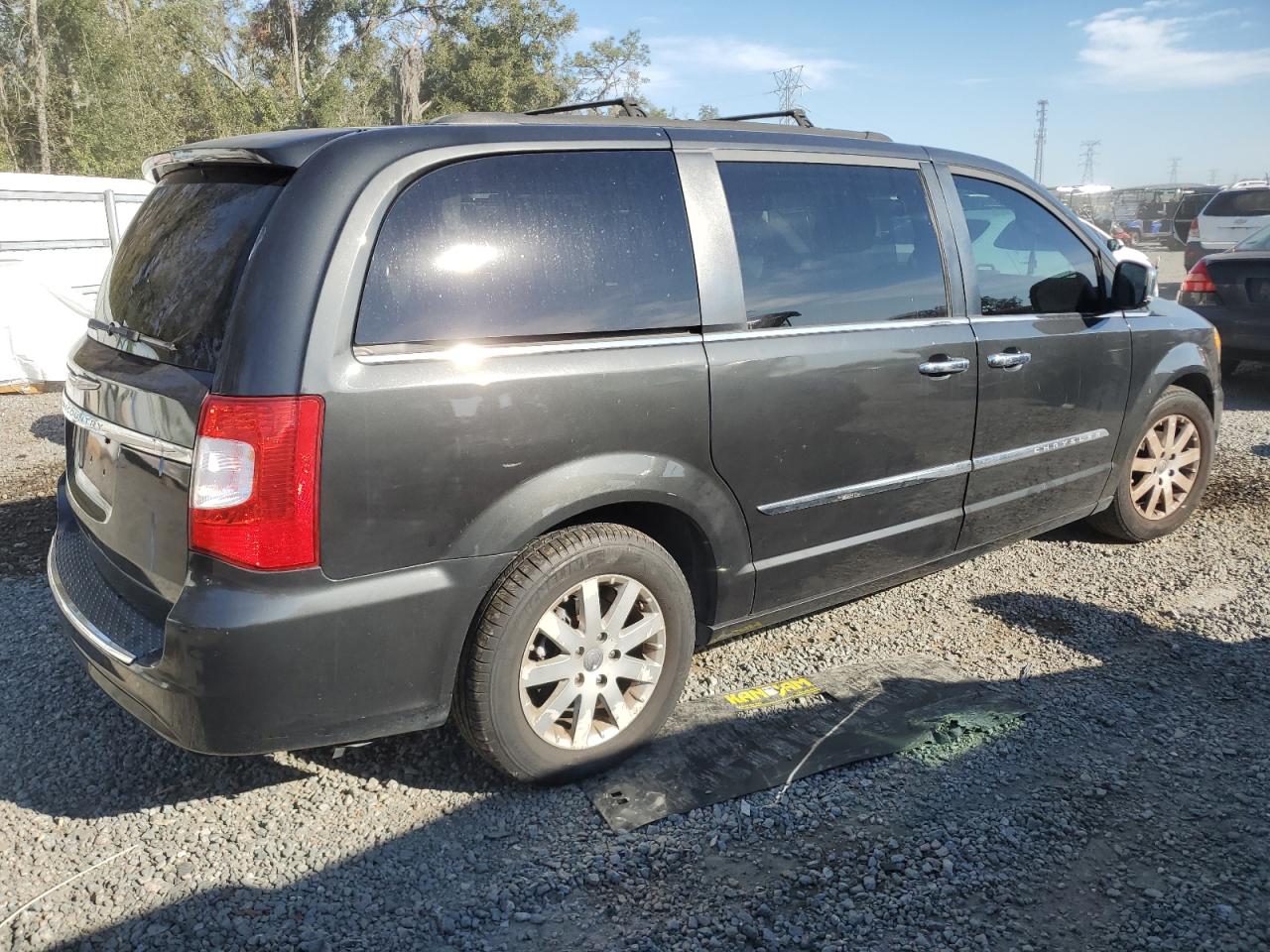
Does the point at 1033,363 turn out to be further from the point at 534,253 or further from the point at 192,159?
the point at 192,159

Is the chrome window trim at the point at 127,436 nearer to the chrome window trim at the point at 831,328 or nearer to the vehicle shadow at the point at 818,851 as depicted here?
the vehicle shadow at the point at 818,851

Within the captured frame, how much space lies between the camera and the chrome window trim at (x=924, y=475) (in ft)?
10.7

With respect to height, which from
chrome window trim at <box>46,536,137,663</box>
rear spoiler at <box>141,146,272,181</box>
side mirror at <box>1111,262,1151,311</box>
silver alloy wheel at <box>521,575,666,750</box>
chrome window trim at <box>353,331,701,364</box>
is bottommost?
silver alloy wheel at <box>521,575,666,750</box>

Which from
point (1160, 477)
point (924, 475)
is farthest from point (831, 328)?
point (1160, 477)

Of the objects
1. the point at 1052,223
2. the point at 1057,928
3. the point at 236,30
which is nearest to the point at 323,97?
the point at 236,30

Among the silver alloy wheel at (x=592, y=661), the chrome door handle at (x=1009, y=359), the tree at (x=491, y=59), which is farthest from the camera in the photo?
the tree at (x=491, y=59)

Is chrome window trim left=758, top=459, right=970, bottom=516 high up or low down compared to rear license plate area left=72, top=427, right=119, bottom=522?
down

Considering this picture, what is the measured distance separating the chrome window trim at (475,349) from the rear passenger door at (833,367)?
0.32 meters

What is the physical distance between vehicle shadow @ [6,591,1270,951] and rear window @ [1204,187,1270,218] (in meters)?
17.6

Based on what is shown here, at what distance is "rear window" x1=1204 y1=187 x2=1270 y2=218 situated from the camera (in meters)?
17.8

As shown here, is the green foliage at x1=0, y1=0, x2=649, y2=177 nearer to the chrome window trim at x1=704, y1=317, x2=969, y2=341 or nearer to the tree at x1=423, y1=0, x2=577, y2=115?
the tree at x1=423, y1=0, x2=577, y2=115

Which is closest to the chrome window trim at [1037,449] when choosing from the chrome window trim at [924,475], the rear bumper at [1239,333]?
the chrome window trim at [924,475]

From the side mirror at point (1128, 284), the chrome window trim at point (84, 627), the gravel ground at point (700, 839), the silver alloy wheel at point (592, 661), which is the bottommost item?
the gravel ground at point (700, 839)

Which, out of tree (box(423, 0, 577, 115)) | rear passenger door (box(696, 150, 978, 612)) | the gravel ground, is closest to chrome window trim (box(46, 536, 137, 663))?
the gravel ground
